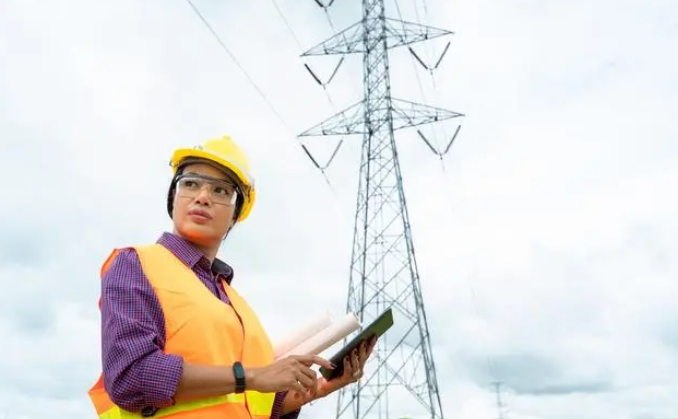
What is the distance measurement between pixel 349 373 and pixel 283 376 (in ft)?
2.13

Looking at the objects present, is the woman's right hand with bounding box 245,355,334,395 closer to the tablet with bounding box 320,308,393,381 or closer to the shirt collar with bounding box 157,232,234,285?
the tablet with bounding box 320,308,393,381

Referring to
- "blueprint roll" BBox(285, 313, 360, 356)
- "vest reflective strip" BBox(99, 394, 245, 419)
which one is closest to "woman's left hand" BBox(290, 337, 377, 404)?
"blueprint roll" BBox(285, 313, 360, 356)

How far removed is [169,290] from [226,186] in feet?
1.75

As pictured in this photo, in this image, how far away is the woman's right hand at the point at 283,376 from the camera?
211 centimetres

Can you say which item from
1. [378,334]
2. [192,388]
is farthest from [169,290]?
[378,334]

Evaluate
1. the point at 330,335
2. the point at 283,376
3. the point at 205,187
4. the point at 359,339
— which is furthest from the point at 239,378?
the point at 205,187

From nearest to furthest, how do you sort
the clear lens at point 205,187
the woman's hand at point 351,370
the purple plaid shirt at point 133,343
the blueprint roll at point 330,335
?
the purple plaid shirt at point 133,343
the blueprint roll at point 330,335
the clear lens at point 205,187
the woman's hand at point 351,370

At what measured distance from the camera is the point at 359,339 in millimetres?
2566

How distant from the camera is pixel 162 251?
232 cm

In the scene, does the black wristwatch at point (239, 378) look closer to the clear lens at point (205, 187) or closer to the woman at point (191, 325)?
the woman at point (191, 325)

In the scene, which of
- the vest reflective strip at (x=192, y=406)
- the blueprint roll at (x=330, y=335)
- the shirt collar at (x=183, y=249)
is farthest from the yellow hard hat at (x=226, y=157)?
the vest reflective strip at (x=192, y=406)

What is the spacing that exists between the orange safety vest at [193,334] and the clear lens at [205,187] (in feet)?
0.89

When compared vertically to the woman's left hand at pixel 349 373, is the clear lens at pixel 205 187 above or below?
above

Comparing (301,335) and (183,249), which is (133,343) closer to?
(183,249)
